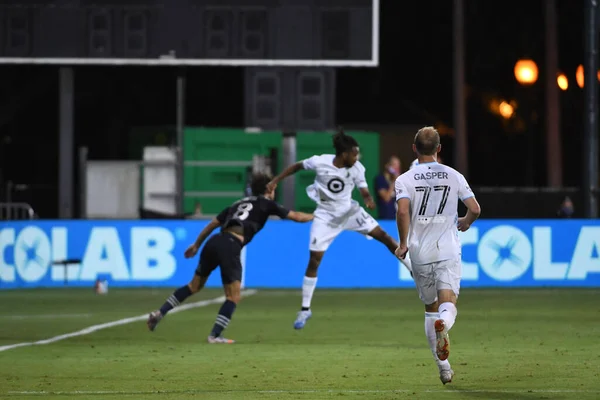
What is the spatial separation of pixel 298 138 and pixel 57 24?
17.9 ft

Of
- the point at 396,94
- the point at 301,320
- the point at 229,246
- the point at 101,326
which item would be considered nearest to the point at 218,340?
the point at 229,246

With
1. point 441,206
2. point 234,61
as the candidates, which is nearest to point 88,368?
point 441,206

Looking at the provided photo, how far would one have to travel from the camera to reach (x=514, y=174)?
55406 mm

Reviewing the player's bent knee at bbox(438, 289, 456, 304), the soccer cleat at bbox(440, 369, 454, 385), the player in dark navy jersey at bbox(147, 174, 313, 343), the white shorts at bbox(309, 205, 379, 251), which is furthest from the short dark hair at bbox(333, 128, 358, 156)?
the soccer cleat at bbox(440, 369, 454, 385)

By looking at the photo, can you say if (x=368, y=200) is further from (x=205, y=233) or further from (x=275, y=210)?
(x=205, y=233)

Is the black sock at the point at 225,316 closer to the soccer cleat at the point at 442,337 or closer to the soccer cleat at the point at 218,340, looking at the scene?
the soccer cleat at the point at 218,340

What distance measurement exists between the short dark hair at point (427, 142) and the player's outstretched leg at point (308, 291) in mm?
5812

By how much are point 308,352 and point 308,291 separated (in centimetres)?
304

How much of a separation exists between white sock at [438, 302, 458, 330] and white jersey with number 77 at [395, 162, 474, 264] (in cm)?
36

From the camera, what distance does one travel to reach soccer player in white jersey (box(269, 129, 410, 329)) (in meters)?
17.4

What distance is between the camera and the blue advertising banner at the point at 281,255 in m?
24.8

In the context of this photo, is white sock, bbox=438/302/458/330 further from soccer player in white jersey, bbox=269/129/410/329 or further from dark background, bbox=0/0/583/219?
dark background, bbox=0/0/583/219

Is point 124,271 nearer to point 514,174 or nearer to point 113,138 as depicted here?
point 113,138

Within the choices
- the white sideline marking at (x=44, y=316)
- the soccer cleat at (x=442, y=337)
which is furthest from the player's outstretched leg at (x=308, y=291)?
the soccer cleat at (x=442, y=337)
